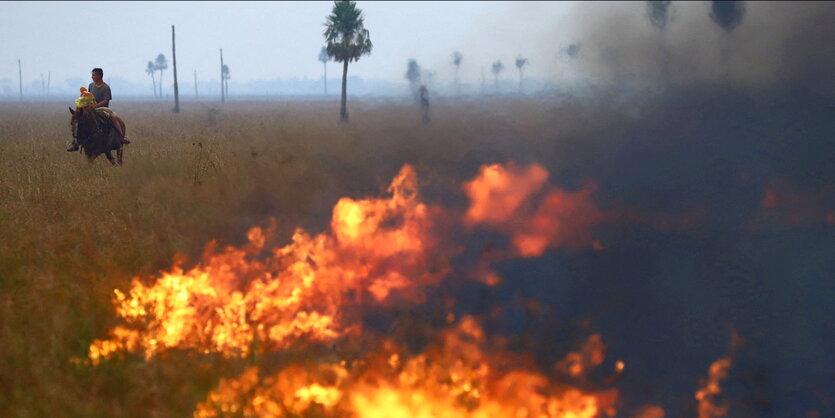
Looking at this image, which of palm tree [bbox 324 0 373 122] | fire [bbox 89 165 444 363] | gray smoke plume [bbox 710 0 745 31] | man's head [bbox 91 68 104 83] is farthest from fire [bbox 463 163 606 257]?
palm tree [bbox 324 0 373 122]

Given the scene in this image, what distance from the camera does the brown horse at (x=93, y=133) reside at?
14.4m

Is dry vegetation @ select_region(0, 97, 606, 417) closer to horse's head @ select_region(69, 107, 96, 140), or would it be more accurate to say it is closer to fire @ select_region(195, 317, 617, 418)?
fire @ select_region(195, 317, 617, 418)

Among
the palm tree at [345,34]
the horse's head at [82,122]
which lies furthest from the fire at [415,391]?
the palm tree at [345,34]

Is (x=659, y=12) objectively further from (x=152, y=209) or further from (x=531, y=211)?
(x=152, y=209)

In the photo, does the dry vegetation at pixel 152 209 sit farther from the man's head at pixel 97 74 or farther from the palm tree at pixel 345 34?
the palm tree at pixel 345 34

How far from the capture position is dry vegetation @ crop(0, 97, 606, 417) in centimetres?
617

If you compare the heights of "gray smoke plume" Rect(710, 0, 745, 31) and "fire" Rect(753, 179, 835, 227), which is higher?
"gray smoke plume" Rect(710, 0, 745, 31)

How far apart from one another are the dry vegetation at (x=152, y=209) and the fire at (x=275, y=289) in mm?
340

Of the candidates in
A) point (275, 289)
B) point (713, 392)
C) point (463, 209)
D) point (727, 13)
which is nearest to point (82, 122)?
point (275, 289)

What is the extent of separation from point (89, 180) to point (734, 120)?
12867 millimetres

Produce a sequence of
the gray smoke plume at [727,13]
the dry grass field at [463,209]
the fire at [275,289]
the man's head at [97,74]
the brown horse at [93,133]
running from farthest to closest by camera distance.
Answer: the brown horse at [93,133]
the man's head at [97,74]
the gray smoke plume at [727,13]
the fire at [275,289]
the dry grass field at [463,209]

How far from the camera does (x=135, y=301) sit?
7551mm

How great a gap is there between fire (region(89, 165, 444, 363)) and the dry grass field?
306mm

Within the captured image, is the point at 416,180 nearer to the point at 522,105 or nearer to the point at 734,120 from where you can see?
the point at 522,105
